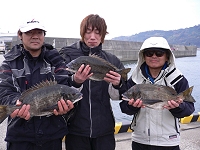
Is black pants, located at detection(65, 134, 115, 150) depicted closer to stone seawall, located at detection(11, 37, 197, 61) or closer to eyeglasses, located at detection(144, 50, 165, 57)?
eyeglasses, located at detection(144, 50, 165, 57)

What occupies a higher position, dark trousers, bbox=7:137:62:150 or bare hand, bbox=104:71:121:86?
bare hand, bbox=104:71:121:86

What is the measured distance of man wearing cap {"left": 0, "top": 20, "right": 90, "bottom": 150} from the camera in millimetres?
2832

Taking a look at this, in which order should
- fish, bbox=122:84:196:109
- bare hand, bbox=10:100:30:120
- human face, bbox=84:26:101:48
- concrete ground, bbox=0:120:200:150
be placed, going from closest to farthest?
bare hand, bbox=10:100:30:120 < fish, bbox=122:84:196:109 < human face, bbox=84:26:101:48 < concrete ground, bbox=0:120:200:150

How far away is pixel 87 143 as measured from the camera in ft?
10.7

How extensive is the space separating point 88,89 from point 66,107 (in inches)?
21.3

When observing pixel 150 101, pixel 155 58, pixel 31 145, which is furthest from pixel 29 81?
pixel 155 58

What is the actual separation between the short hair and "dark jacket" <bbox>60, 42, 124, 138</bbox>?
220 mm

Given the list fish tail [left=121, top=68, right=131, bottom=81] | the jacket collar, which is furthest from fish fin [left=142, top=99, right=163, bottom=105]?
the jacket collar

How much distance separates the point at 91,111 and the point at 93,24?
4.06ft

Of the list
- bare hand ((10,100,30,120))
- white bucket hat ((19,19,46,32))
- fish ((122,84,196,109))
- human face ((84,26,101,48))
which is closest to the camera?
bare hand ((10,100,30,120))

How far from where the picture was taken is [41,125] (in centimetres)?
294

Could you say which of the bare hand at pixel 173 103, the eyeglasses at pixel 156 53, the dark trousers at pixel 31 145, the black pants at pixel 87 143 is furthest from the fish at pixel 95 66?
the dark trousers at pixel 31 145

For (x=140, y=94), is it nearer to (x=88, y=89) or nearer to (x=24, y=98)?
(x=88, y=89)

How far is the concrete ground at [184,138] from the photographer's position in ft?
17.0
